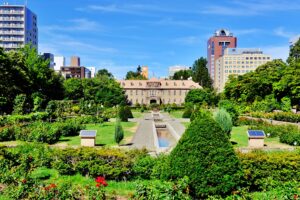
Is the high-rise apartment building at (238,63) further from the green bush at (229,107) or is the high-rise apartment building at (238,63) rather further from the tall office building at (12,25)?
the green bush at (229,107)

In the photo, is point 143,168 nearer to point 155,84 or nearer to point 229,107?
point 229,107

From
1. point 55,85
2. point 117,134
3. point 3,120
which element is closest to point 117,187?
point 117,134

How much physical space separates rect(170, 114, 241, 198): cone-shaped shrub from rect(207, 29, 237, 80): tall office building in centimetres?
16904

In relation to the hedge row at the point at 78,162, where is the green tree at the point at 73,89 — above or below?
above

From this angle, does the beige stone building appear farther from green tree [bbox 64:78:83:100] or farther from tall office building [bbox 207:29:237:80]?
tall office building [bbox 207:29:237:80]

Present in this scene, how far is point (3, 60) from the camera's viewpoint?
137 ft

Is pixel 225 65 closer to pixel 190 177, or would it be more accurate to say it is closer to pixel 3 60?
pixel 3 60

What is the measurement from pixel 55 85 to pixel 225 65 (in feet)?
340

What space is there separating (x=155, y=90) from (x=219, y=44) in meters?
83.0

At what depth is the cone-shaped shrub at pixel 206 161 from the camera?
8641 mm

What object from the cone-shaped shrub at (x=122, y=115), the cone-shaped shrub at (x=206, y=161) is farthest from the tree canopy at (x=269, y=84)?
the cone-shaped shrub at (x=206, y=161)

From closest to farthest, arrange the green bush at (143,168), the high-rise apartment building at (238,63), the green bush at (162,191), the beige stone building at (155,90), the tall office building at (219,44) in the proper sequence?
the green bush at (162,191) → the green bush at (143,168) → the beige stone building at (155,90) → the high-rise apartment building at (238,63) → the tall office building at (219,44)

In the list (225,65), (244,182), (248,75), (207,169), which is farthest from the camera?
(225,65)

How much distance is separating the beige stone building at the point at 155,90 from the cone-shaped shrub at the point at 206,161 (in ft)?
310
